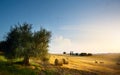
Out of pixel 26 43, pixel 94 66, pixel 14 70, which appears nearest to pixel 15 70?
pixel 14 70

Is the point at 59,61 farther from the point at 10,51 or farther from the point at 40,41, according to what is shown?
the point at 10,51

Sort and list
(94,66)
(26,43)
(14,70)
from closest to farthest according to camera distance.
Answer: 1. (14,70)
2. (26,43)
3. (94,66)

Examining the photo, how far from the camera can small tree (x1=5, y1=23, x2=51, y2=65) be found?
45.5 metres

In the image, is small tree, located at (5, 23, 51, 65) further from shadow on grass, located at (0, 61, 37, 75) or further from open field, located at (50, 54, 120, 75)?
open field, located at (50, 54, 120, 75)

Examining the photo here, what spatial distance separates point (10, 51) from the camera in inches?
1813

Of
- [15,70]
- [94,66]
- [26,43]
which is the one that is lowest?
[15,70]

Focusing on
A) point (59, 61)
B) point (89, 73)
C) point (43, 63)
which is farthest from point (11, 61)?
point (89, 73)

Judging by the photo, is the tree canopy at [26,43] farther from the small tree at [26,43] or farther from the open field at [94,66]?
the open field at [94,66]

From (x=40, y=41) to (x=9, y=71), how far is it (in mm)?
11051

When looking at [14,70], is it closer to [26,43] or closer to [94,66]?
[26,43]

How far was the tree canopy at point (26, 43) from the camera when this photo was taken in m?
45.5

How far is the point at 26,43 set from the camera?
45.9 m

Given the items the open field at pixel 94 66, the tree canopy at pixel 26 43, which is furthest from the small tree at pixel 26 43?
the open field at pixel 94 66

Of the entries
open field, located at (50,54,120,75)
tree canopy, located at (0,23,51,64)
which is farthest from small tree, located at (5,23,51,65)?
open field, located at (50,54,120,75)
